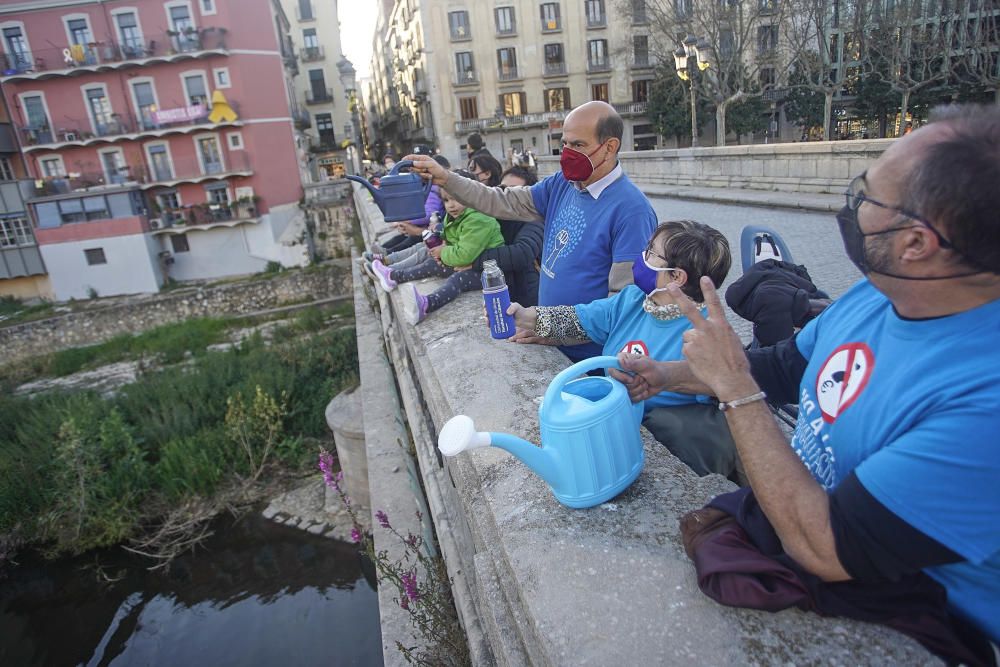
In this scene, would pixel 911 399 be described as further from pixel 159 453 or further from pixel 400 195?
pixel 159 453

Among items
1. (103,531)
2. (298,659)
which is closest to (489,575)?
(298,659)

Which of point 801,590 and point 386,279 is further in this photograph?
point 386,279

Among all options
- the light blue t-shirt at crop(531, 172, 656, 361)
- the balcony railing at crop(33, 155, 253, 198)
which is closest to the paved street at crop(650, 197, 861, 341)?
the light blue t-shirt at crop(531, 172, 656, 361)

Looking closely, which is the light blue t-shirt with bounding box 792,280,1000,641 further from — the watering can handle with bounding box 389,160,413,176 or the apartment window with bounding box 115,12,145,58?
the apartment window with bounding box 115,12,145,58

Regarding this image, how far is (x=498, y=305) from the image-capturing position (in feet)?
9.43

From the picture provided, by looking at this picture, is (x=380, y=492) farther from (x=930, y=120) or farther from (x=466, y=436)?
(x=930, y=120)

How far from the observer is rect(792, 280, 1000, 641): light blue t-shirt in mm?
918

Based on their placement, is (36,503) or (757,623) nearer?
(757,623)

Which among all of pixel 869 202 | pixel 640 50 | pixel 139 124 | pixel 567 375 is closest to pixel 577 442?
pixel 567 375

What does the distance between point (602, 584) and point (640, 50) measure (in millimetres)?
42201

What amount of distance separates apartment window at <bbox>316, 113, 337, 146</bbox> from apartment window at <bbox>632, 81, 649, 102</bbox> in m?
20.2

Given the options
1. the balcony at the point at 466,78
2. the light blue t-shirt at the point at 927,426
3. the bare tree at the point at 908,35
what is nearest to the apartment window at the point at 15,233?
the balcony at the point at 466,78

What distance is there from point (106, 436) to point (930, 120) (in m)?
10.8

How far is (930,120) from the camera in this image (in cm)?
113
